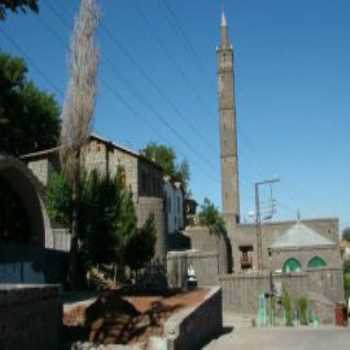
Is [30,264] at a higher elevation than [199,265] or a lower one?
higher

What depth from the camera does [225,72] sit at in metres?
61.7

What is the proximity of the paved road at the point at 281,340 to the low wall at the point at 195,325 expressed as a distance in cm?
39

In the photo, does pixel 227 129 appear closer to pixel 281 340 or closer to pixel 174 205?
pixel 174 205

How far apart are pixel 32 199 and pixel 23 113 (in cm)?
1941

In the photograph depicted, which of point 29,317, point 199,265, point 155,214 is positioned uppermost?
point 155,214

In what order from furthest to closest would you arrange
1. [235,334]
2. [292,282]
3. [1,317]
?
1. [292,282]
2. [235,334]
3. [1,317]

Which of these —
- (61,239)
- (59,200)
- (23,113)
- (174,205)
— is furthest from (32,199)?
(174,205)

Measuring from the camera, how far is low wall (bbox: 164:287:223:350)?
42.0ft

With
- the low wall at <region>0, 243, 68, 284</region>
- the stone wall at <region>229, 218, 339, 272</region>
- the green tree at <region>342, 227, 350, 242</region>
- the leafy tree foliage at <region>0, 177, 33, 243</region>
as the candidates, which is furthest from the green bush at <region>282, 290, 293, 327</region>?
the green tree at <region>342, 227, 350, 242</region>

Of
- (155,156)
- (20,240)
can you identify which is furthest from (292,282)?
(155,156)

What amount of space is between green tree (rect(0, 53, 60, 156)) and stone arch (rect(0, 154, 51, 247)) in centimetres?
1525

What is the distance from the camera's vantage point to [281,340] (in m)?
17.1

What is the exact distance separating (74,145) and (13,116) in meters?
22.6

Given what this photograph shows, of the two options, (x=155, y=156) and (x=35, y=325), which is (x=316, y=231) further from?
(x=35, y=325)
